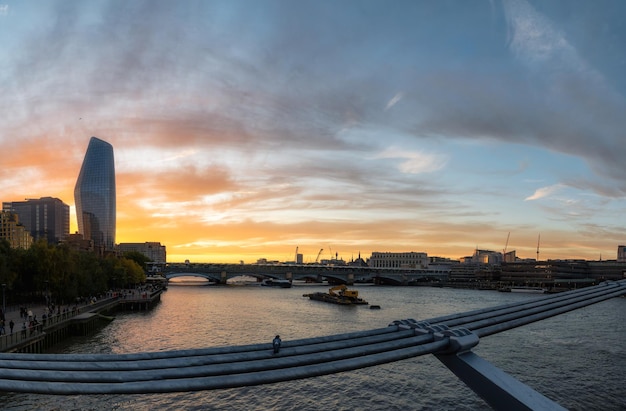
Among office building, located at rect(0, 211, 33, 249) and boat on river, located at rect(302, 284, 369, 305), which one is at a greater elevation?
office building, located at rect(0, 211, 33, 249)

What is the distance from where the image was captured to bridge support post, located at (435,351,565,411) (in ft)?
17.1

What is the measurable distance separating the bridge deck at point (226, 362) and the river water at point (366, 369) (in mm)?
14053

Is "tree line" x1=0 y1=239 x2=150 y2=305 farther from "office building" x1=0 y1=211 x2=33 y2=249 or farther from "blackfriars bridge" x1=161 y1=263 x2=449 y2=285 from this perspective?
"office building" x1=0 y1=211 x2=33 y2=249

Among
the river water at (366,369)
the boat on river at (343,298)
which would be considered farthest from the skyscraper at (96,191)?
the river water at (366,369)

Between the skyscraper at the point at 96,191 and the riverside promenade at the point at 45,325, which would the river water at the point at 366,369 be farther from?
the skyscraper at the point at 96,191

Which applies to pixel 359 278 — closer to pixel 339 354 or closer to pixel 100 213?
pixel 100 213

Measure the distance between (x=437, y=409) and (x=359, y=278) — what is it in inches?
4344

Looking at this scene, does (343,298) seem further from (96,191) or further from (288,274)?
(96,191)

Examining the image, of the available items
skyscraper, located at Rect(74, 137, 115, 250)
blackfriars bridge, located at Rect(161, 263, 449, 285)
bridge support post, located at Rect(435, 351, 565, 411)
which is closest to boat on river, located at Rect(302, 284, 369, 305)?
blackfriars bridge, located at Rect(161, 263, 449, 285)

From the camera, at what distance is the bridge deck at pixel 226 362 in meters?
4.12

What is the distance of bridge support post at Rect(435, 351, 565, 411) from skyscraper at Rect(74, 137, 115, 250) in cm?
19734

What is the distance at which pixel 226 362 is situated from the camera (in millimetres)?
4988

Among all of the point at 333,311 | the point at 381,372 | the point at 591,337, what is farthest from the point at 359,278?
the point at 381,372

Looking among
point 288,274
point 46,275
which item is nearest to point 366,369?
point 46,275
